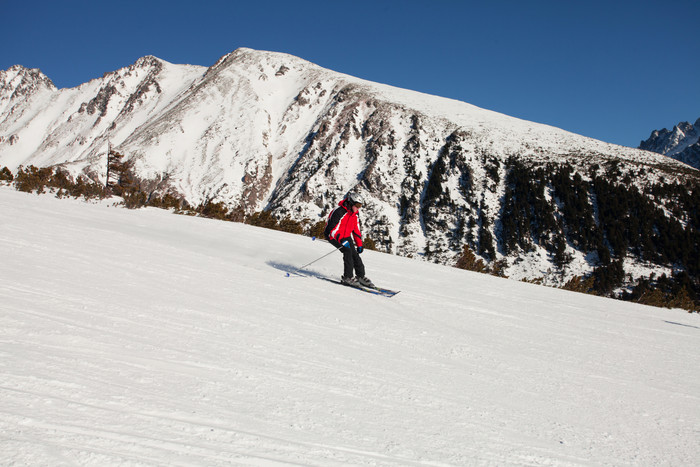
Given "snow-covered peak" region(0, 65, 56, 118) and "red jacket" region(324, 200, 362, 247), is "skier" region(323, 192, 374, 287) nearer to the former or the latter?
"red jacket" region(324, 200, 362, 247)

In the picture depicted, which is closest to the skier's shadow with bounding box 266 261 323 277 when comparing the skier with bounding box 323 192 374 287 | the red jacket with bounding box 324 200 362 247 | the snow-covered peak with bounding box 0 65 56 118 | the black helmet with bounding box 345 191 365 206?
the skier with bounding box 323 192 374 287

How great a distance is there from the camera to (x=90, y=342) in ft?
8.96

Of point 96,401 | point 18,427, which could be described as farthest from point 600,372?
point 18,427

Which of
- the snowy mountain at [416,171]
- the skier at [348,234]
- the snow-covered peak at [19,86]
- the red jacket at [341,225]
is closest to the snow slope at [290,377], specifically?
the skier at [348,234]

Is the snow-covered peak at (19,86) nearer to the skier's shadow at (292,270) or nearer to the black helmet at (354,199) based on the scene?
the skier's shadow at (292,270)

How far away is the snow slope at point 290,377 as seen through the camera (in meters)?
1.85

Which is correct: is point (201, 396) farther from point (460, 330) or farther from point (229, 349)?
point (460, 330)

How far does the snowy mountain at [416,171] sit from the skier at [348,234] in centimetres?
4411

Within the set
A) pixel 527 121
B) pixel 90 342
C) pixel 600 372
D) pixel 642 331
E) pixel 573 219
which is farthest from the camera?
pixel 527 121

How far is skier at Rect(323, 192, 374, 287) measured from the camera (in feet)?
24.9

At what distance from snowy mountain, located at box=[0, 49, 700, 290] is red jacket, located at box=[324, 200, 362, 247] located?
145ft

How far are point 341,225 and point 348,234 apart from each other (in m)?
0.24

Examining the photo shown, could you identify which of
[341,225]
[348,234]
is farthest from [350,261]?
[341,225]

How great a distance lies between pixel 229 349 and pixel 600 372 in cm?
392
